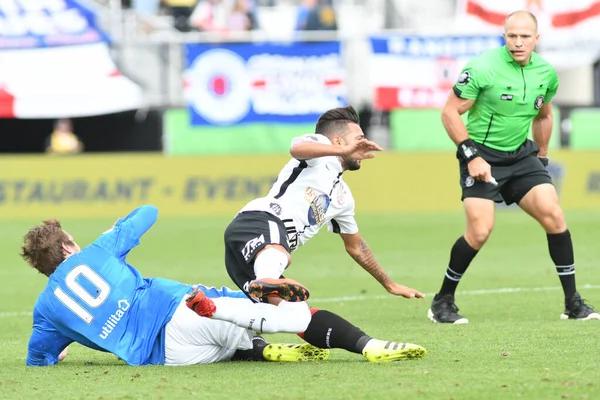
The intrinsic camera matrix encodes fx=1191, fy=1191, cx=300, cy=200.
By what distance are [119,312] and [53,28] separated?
16005mm

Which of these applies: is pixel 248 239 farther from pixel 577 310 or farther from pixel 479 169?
pixel 577 310

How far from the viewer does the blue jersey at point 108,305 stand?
275 inches

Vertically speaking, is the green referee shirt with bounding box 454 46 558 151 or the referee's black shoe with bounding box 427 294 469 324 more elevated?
the green referee shirt with bounding box 454 46 558 151

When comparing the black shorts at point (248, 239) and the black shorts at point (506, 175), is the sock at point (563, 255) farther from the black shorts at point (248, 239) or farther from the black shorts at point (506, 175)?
the black shorts at point (248, 239)

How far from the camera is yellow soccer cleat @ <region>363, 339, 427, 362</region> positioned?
6.74 m

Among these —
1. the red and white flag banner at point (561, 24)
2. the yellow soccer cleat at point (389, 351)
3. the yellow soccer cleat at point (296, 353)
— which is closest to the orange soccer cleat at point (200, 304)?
the yellow soccer cleat at point (296, 353)

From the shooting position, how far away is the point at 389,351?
6.74 metres

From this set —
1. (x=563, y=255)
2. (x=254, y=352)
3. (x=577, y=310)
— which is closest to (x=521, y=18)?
A: (x=563, y=255)

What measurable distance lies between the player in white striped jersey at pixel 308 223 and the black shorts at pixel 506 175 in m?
1.62

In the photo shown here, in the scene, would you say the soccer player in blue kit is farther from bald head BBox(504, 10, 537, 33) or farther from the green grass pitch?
bald head BBox(504, 10, 537, 33)

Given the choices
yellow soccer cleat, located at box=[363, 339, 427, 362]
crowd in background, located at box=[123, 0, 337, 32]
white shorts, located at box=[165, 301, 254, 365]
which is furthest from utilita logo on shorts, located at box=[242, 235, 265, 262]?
crowd in background, located at box=[123, 0, 337, 32]

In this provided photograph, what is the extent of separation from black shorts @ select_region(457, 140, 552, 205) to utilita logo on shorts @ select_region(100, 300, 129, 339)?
3.11 m

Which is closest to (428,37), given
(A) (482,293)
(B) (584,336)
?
(A) (482,293)

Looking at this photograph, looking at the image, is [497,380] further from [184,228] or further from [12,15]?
[12,15]
